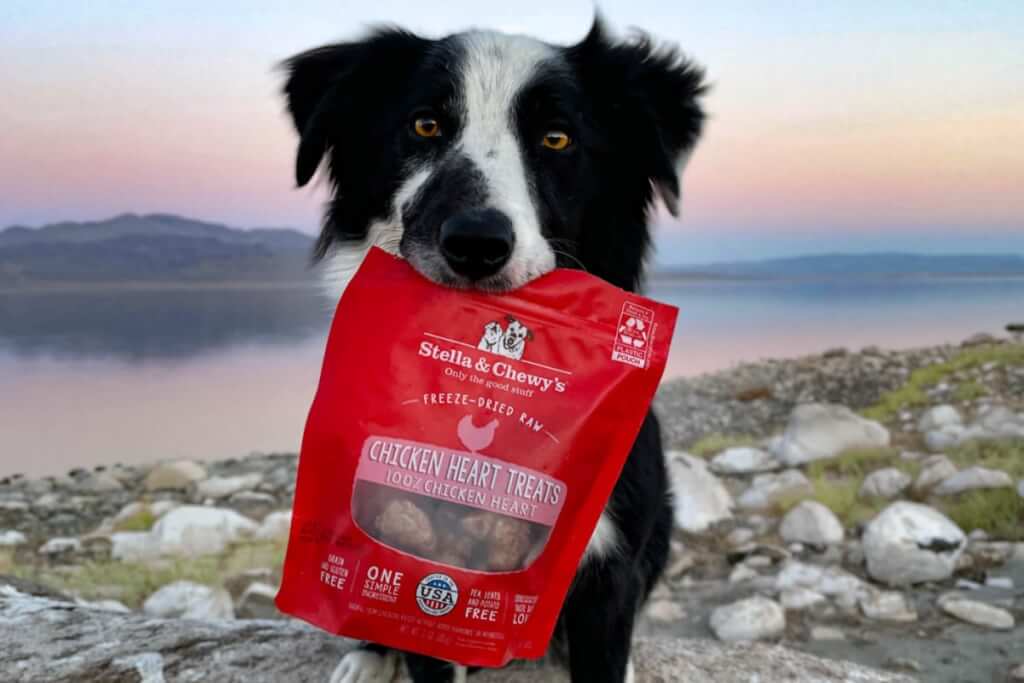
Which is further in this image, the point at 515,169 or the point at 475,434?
the point at 515,169

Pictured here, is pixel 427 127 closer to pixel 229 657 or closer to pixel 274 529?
pixel 229 657

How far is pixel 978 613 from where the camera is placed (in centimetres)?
393

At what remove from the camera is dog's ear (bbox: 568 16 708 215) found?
2.22 m

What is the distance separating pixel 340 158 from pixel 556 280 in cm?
94

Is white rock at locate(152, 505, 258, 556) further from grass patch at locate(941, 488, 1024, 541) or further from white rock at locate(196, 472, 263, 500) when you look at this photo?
grass patch at locate(941, 488, 1024, 541)

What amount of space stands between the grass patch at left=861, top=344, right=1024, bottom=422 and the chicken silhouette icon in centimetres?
756

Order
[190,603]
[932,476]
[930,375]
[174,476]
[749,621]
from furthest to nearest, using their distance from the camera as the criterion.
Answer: [930,375] < [174,476] < [932,476] < [190,603] < [749,621]

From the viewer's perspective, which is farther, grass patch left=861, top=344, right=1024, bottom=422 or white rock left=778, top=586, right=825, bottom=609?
grass patch left=861, top=344, right=1024, bottom=422

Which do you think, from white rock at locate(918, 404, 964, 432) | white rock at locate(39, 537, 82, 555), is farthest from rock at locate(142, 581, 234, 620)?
white rock at locate(918, 404, 964, 432)

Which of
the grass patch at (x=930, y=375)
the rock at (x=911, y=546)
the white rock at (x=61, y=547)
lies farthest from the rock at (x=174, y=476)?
the grass patch at (x=930, y=375)

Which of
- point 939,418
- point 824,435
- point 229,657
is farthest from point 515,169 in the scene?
point 939,418

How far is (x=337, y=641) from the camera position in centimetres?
262

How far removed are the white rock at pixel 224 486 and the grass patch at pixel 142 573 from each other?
2.03 metres

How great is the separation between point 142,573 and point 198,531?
0.82 meters
